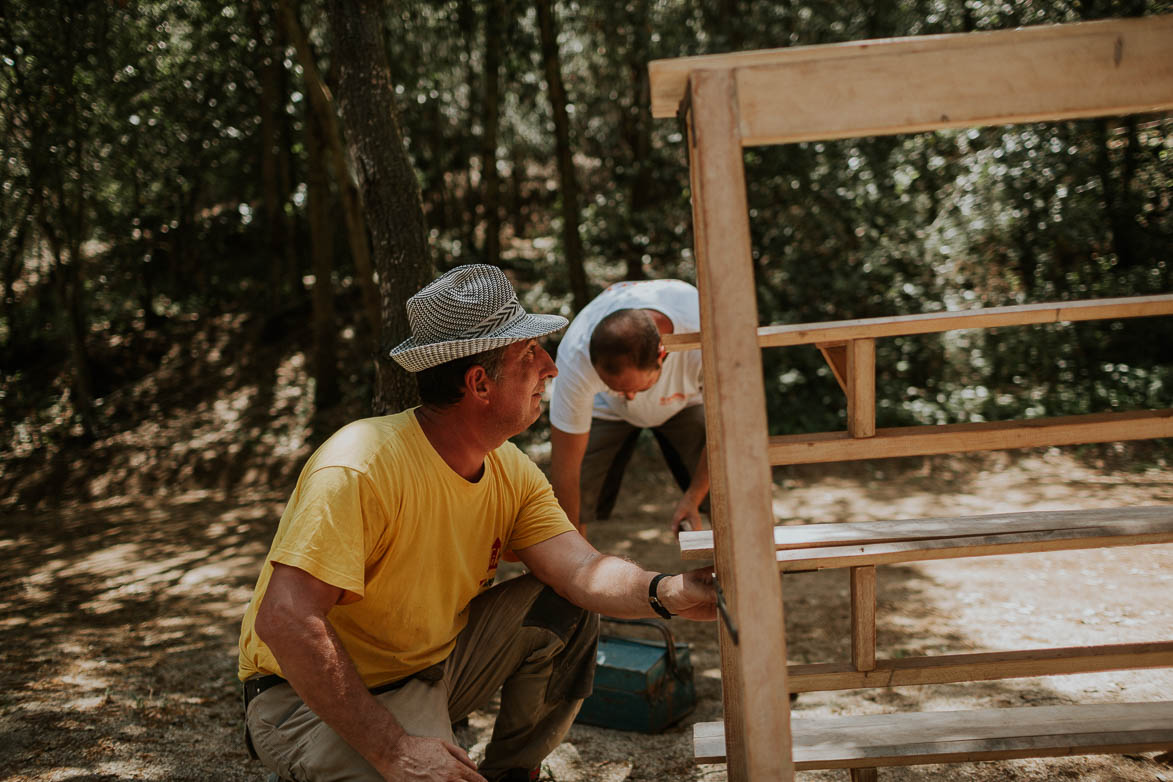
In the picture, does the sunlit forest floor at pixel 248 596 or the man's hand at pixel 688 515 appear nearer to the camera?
the sunlit forest floor at pixel 248 596

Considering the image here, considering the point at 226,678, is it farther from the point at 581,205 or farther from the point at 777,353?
the point at 581,205

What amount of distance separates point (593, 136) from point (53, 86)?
23.8 ft

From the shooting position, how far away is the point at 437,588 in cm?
224

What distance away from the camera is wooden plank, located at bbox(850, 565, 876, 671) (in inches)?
88.4

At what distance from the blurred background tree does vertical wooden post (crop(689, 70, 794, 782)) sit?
15.1 feet

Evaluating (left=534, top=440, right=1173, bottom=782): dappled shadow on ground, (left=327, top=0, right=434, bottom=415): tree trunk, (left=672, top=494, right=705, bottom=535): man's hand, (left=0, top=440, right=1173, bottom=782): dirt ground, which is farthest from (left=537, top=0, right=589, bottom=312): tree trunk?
(left=672, top=494, right=705, bottom=535): man's hand

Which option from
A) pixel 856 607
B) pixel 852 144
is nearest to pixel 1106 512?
pixel 856 607

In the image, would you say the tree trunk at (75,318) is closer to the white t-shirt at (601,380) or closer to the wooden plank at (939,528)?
the white t-shirt at (601,380)

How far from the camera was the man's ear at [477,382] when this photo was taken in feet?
7.32

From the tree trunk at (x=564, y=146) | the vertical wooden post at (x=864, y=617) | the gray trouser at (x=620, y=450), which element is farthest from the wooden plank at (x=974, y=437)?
the tree trunk at (x=564, y=146)

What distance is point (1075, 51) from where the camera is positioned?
158cm

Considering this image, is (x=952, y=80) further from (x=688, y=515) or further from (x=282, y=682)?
(x=688, y=515)

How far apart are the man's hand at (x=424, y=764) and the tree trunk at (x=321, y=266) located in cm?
826

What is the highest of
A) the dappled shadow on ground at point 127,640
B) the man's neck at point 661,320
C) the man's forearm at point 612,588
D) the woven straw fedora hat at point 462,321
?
the woven straw fedora hat at point 462,321
